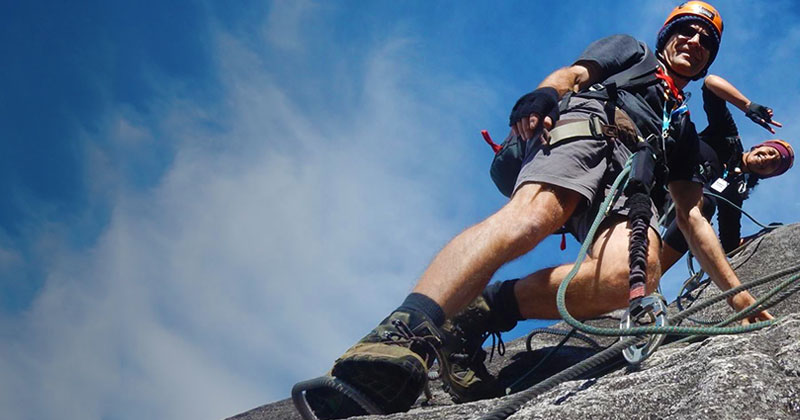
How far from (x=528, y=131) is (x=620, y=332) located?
1.56 metres

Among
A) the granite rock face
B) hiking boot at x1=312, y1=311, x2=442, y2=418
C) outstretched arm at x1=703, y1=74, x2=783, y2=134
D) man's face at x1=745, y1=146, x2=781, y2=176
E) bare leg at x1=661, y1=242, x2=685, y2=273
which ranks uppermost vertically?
outstretched arm at x1=703, y1=74, x2=783, y2=134

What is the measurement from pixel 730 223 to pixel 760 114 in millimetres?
1363

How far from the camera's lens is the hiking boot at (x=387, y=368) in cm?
293

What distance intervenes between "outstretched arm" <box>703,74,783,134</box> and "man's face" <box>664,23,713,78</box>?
384 cm

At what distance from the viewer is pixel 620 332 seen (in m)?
2.59

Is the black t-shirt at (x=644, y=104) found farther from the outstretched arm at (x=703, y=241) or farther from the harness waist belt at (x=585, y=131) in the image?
the harness waist belt at (x=585, y=131)

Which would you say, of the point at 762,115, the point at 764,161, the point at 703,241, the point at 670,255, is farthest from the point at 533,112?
the point at 764,161

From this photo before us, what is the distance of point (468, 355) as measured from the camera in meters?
4.03

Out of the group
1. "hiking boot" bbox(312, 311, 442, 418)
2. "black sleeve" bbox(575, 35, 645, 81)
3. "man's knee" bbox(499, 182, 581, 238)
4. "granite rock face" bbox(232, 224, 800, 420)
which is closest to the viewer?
"granite rock face" bbox(232, 224, 800, 420)

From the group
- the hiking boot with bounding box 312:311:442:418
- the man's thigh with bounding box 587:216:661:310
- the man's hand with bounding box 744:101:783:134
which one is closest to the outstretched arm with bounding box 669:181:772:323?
the man's thigh with bounding box 587:216:661:310

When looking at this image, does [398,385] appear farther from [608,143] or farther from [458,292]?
[608,143]

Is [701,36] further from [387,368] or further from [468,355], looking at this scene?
[387,368]

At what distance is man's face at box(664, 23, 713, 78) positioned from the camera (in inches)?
191

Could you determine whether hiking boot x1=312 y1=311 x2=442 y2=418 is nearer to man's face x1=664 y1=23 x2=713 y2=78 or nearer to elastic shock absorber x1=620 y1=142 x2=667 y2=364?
elastic shock absorber x1=620 y1=142 x2=667 y2=364
